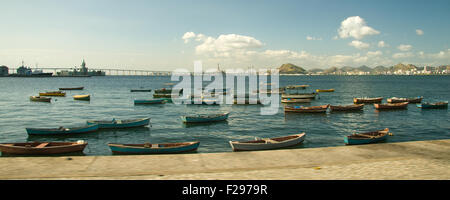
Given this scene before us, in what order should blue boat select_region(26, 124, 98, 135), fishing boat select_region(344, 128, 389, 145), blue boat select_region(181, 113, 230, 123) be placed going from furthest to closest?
blue boat select_region(181, 113, 230, 123)
blue boat select_region(26, 124, 98, 135)
fishing boat select_region(344, 128, 389, 145)

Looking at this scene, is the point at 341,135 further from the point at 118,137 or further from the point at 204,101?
the point at 204,101

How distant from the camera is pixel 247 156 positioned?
51.4ft

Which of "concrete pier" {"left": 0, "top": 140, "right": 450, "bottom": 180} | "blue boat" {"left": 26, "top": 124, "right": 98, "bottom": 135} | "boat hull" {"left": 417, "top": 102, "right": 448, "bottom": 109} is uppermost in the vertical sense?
"concrete pier" {"left": 0, "top": 140, "right": 450, "bottom": 180}

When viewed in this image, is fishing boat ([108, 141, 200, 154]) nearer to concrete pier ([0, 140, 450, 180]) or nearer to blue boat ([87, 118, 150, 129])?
concrete pier ([0, 140, 450, 180])

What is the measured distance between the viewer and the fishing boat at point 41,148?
→ 21.2 meters

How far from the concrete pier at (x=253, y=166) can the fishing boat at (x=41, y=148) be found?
780 centimetres

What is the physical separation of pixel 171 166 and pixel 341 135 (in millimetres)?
23900

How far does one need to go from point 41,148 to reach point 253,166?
16699mm

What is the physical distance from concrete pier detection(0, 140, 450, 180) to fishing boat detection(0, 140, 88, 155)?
7.80 metres

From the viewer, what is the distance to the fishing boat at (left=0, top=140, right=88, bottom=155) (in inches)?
837

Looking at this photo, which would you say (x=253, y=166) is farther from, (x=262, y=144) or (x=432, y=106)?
(x=432, y=106)

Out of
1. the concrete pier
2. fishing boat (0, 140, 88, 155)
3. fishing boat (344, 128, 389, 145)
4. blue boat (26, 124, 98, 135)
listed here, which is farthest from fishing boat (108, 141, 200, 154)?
fishing boat (344, 128, 389, 145)
